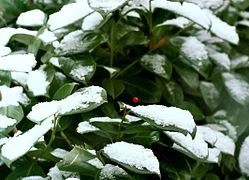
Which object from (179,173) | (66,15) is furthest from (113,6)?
(179,173)

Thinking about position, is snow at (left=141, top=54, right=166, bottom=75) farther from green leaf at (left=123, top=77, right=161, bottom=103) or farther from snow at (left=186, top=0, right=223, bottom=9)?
snow at (left=186, top=0, right=223, bottom=9)

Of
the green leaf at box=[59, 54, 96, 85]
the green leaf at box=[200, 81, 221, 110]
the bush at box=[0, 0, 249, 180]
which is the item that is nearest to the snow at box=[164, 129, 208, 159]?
the bush at box=[0, 0, 249, 180]

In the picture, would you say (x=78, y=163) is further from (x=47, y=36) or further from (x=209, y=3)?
(x=209, y=3)

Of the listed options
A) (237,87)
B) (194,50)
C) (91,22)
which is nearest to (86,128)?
(91,22)

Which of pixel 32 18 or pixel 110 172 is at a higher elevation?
pixel 32 18

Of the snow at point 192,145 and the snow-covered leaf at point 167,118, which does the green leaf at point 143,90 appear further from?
the snow-covered leaf at point 167,118

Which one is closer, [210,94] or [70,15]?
[70,15]
